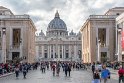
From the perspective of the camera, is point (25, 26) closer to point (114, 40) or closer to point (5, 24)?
point (5, 24)

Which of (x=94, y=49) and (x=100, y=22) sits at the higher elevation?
(x=100, y=22)

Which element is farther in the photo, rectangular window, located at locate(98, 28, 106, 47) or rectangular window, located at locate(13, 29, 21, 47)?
rectangular window, located at locate(98, 28, 106, 47)

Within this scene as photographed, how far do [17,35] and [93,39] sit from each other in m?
20.8

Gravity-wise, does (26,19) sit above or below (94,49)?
above

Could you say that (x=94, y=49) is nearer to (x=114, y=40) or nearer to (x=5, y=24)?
(x=114, y=40)

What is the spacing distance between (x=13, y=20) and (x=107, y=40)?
2461cm

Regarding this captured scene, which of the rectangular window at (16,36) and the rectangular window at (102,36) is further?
the rectangular window at (102,36)

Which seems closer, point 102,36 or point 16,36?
point 16,36

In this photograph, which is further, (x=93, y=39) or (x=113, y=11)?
(x=113, y=11)

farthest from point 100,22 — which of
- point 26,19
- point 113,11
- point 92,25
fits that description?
point 26,19

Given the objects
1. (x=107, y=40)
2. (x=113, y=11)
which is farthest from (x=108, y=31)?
(x=113, y=11)

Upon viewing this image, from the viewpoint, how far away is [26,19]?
4237 inches

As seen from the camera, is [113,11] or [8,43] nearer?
[8,43]

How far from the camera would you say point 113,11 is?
11956 cm
